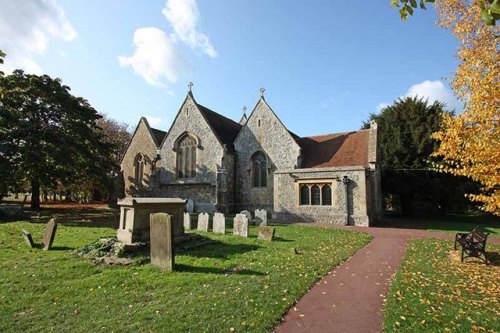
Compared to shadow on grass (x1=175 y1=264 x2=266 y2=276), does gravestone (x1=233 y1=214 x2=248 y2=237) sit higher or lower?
higher

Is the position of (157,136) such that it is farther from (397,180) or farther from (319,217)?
(397,180)

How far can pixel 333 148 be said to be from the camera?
76.8 ft

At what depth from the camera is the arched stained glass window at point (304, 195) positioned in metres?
21.1

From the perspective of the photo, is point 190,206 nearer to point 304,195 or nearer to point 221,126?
point 221,126

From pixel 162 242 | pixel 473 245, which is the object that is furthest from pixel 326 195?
pixel 162 242

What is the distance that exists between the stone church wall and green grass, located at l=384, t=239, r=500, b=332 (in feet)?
29.3

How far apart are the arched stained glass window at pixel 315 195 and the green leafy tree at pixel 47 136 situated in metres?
16.6

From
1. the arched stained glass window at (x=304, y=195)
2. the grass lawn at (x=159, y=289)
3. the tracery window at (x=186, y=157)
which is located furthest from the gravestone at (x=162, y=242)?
the tracery window at (x=186, y=157)

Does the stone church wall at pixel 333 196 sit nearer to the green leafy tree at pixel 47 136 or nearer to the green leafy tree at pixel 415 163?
the green leafy tree at pixel 415 163

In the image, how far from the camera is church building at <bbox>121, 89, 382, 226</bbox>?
2006 cm

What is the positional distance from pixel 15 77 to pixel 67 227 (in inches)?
496

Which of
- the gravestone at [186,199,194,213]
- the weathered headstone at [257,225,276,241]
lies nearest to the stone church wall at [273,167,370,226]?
the gravestone at [186,199,194,213]

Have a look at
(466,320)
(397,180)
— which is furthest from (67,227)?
(397,180)

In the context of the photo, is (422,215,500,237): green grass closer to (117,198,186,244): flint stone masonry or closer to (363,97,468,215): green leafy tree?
(363,97,468,215): green leafy tree
